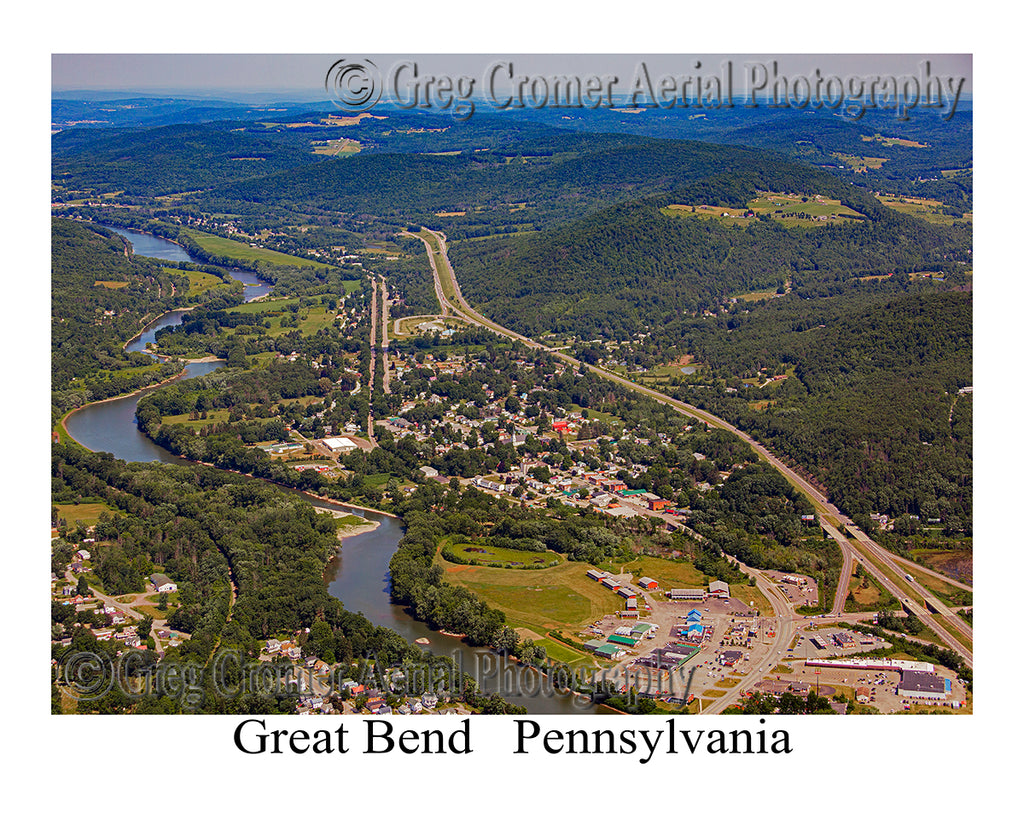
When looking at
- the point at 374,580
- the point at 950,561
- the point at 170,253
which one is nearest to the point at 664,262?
the point at 170,253

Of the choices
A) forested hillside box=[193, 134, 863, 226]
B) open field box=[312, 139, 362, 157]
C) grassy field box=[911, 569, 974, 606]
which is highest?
open field box=[312, 139, 362, 157]

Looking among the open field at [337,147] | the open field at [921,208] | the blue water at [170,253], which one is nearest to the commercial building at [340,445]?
the blue water at [170,253]

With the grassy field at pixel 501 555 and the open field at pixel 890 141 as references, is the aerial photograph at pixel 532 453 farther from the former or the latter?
the open field at pixel 890 141

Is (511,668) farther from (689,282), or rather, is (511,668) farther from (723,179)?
(723,179)

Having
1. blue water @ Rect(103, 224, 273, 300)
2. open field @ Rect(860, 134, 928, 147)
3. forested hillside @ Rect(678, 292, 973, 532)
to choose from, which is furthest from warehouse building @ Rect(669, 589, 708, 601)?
open field @ Rect(860, 134, 928, 147)

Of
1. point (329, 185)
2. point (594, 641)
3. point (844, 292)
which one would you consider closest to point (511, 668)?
point (594, 641)

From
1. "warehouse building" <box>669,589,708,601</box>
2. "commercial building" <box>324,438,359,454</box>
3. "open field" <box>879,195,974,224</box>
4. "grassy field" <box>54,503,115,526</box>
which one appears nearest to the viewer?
"warehouse building" <box>669,589,708,601</box>

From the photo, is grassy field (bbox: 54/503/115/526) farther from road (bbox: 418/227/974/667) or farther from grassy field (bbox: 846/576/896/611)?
grassy field (bbox: 846/576/896/611)
